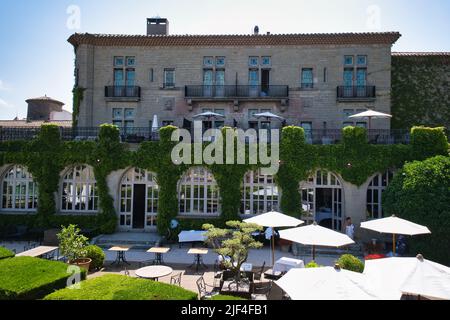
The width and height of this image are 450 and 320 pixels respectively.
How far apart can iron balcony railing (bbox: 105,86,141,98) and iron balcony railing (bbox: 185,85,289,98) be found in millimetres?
3953

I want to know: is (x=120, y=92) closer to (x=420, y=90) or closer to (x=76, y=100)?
(x=76, y=100)

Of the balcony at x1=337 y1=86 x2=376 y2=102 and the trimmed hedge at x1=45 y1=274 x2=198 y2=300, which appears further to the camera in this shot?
the balcony at x1=337 y1=86 x2=376 y2=102

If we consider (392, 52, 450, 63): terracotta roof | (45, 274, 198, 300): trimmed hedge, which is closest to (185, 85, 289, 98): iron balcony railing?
(392, 52, 450, 63): terracotta roof

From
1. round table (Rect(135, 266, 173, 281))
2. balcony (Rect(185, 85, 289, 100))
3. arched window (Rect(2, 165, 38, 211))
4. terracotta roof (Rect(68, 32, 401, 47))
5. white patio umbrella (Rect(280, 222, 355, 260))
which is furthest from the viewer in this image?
balcony (Rect(185, 85, 289, 100))

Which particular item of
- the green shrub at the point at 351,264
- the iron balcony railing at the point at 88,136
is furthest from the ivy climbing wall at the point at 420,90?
the green shrub at the point at 351,264

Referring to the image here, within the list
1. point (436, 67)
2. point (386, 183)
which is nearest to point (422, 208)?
point (386, 183)

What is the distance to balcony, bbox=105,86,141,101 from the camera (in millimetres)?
23188

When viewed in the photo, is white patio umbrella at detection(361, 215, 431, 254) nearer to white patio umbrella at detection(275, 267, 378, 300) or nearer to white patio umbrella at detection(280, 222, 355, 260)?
white patio umbrella at detection(280, 222, 355, 260)

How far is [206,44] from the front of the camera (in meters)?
23.0

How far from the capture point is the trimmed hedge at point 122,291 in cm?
727

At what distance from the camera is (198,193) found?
698 inches

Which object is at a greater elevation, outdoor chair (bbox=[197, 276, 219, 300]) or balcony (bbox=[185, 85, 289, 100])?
balcony (bbox=[185, 85, 289, 100])

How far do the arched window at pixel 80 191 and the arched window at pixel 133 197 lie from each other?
178 centimetres

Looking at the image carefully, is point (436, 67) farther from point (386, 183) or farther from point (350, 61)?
point (386, 183)
